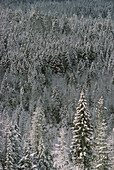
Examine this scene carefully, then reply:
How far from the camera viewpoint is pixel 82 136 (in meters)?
18.4

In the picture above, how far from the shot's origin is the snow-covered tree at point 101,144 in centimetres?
1981

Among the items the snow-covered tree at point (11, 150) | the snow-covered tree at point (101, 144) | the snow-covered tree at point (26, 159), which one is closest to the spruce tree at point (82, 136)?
the snow-covered tree at point (101, 144)

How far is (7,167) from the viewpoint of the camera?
27938 millimetres

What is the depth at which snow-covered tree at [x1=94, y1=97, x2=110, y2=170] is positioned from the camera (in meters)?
A: 19.8

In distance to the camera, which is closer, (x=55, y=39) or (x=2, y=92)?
(x=2, y=92)

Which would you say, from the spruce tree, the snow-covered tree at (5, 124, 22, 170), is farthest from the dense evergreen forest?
the spruce tree

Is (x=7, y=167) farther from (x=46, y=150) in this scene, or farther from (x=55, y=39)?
(x=55, y=39)

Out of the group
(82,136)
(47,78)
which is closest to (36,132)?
(82,136)

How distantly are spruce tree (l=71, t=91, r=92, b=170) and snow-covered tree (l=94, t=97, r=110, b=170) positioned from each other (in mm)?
1258

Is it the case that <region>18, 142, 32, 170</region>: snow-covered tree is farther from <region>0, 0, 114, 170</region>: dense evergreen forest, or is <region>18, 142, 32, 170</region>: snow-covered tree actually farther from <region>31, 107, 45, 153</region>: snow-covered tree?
<region>31, 107, 45, 153</region>: snow-covered tree

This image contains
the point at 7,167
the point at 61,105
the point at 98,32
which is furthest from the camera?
the point at 98,32

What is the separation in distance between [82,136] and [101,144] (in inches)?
109

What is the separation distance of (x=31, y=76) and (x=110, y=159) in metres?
66.8

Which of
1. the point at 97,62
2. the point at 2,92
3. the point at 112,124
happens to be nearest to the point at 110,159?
the point at 112,124
